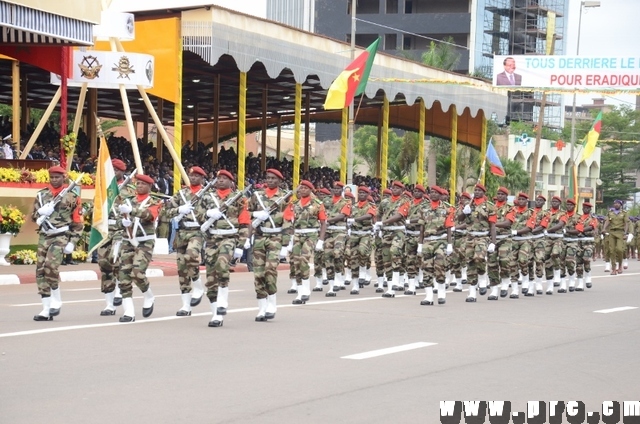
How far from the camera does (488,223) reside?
771 inches

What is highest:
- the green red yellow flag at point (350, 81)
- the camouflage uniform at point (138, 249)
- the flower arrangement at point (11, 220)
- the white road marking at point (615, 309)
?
the green red yellow flag at point (350, 81)

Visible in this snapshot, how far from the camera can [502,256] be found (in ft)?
67.2

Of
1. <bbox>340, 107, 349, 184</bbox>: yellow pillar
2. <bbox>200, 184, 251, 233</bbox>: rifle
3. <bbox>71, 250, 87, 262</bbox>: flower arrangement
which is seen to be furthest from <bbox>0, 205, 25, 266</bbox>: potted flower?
<bbox>340, 107, 349, 184</bbox>: yellow pillar

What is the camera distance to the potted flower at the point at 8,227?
923 inches

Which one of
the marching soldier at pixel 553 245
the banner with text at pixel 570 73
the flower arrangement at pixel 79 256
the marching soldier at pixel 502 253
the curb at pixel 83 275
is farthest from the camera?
the banner with text at pixel 570 73

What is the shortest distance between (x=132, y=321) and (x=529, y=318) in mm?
6015

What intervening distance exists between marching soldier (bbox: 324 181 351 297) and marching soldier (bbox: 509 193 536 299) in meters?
3.14

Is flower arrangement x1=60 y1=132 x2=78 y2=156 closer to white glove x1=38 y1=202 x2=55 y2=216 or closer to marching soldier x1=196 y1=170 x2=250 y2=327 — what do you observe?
white glove x1=38 y1=202 x2=55 y2=216

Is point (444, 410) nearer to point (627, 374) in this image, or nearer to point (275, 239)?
point (627, 374)

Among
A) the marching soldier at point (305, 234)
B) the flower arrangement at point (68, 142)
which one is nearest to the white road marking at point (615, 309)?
the marching soldier at point (305, 234)

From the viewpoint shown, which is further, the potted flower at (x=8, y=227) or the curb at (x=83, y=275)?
the potted flower at (x=8, y=227)

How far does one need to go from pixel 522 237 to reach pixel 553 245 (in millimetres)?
1803

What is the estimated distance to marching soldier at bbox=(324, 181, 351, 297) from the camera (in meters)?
20.4

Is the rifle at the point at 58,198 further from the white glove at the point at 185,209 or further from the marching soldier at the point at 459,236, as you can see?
the marching soldier at the point at 459,236
